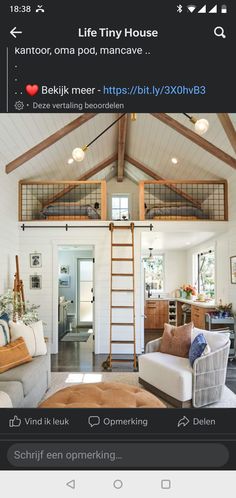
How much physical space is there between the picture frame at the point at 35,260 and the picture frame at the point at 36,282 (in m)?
0.18

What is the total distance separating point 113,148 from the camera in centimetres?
645

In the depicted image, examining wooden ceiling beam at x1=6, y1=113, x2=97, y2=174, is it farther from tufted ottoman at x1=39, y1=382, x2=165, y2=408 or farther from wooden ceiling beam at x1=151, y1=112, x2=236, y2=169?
tufted ottoman at x1=39, y1=382, x2=165, y2=408

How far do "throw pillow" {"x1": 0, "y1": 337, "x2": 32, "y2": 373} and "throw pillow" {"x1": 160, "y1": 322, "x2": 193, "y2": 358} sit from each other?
146 centimetres

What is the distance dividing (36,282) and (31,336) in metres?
2.13

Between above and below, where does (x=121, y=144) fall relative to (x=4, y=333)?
above

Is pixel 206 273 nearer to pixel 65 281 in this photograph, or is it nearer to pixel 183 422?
pixel 65 281

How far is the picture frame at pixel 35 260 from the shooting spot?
210 inches

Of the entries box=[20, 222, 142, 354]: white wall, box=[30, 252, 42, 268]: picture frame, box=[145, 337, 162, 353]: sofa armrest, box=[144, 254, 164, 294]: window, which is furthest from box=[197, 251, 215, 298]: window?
box=[30, 252, 42, 268]: picture frame

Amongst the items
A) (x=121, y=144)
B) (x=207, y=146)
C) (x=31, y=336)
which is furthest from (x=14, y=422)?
(x=121, y=144)
